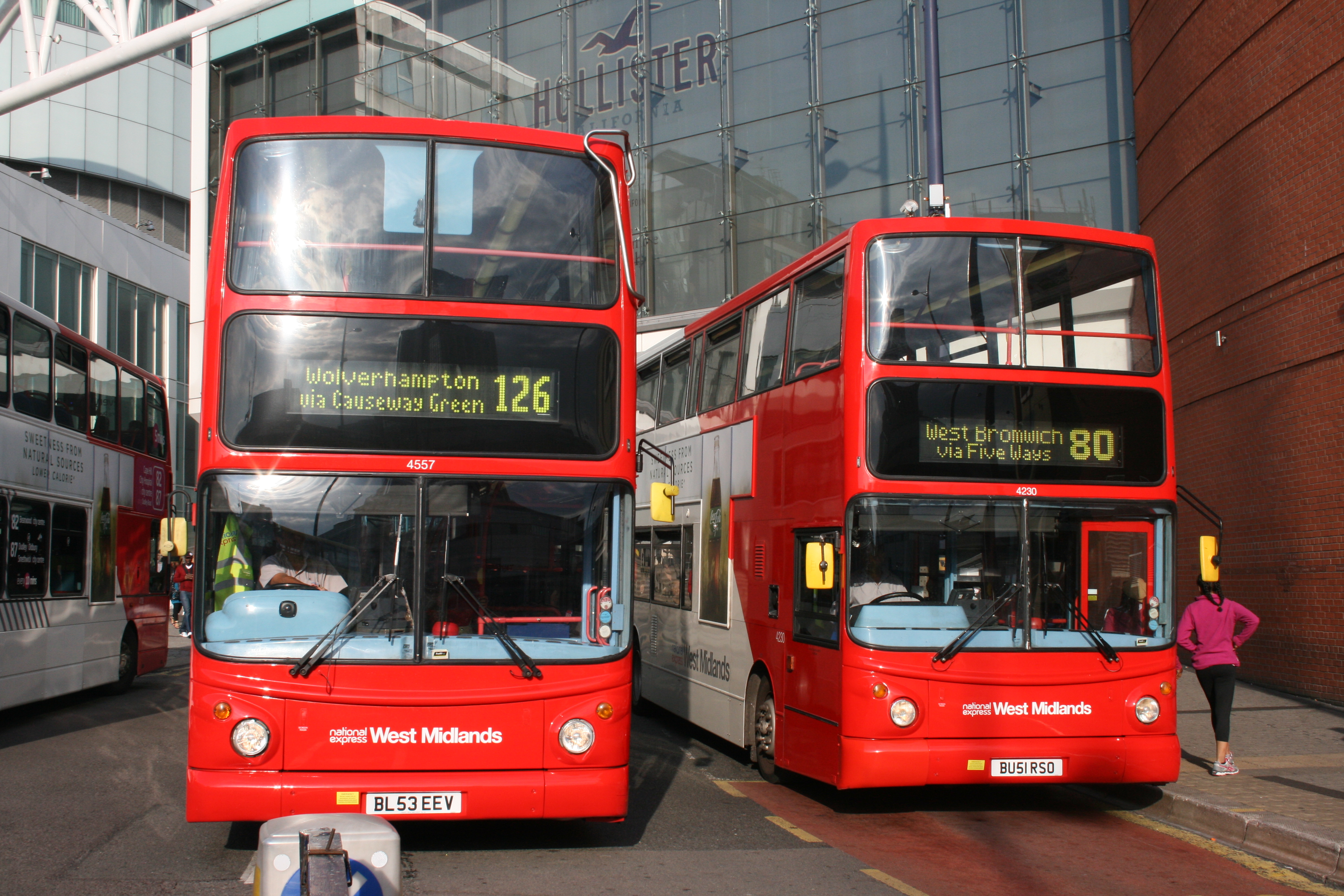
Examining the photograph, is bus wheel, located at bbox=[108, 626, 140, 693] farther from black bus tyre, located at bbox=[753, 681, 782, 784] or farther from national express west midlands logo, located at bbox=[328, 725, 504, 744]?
national express west midlands logo, located at bbox=[328, 725, 504, 744]

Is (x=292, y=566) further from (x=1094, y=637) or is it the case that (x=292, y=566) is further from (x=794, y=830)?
(x=1094, y=637)

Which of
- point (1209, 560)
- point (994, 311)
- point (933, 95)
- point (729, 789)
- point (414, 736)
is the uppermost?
point (933, 95)

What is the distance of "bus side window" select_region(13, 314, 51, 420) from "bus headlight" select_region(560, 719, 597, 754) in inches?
332

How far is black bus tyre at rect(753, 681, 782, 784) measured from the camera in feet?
32.0

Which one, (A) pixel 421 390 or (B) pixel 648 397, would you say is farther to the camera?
(B) pixel 648 397

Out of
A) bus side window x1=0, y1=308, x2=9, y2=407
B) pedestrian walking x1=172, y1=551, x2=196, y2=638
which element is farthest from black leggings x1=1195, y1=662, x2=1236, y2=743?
pedestrian walking x1=172, y1=551, x2=196, y2=638

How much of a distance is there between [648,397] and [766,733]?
221 inches

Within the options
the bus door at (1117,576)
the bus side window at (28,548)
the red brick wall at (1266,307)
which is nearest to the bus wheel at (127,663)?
the bus side window at (28,548)

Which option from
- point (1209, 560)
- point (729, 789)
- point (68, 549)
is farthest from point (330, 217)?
point (68, 549)

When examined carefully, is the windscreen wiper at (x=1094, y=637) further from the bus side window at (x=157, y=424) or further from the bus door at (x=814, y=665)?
the bus side window at (x=157, y=424)

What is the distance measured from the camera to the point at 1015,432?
27.2 feet

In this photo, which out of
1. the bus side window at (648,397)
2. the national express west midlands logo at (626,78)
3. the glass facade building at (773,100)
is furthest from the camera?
the national express west midlands logo at (626,78)

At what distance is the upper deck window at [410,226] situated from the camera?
22.4 feet

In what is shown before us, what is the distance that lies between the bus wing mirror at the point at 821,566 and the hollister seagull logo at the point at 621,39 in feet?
68.6
